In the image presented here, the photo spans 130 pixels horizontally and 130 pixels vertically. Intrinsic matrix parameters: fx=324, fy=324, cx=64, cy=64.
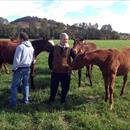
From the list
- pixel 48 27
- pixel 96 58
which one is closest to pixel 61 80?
pixel 96 58

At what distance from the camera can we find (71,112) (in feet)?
31.9

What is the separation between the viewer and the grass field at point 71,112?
Result: 8.80 m

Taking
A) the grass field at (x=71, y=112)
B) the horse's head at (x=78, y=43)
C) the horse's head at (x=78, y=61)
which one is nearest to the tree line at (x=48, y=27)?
the horse's head at (x=78, y=43)

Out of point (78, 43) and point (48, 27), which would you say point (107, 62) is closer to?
point (78, 43)

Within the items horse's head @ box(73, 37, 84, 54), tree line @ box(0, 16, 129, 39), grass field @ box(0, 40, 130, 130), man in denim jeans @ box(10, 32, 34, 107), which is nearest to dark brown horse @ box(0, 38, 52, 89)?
horse's head @ box(73, 37, 84, 54)

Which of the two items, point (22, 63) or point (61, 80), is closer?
point (22, 63)

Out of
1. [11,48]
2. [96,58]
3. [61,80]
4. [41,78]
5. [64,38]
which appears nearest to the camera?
[64,38]

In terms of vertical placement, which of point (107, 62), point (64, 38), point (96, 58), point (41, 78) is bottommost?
point (41, 78)

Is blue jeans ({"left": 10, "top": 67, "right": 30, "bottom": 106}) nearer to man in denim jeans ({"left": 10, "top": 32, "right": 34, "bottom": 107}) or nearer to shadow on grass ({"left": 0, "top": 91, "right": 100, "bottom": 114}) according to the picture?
man in denim jeans ({"left": 10, "top": 32, "right": 34, "bottom": 107})

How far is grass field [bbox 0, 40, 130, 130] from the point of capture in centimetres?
880

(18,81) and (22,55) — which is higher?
(22,55)

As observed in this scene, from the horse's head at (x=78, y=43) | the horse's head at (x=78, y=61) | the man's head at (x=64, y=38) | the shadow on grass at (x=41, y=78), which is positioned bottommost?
the shadow on grass at (x=41, y=78)

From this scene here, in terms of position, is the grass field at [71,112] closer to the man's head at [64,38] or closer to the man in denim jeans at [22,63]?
the man in denim jeans at [22,63]

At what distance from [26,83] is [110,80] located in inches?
108
